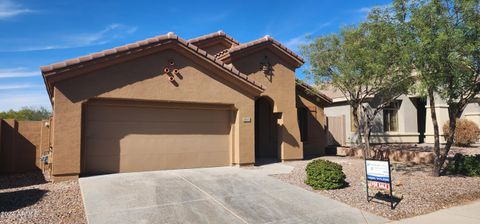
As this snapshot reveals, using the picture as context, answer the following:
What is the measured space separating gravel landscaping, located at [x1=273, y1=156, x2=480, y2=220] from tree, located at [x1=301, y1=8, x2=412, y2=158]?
2.74m

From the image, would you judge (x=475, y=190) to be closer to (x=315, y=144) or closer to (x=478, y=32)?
(x=478, y=32)

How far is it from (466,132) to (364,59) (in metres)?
12.8

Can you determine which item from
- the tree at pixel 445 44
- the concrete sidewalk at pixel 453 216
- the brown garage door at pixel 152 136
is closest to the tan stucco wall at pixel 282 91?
the brown garage door at pixel 152 136

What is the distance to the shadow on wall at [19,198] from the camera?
783 cm

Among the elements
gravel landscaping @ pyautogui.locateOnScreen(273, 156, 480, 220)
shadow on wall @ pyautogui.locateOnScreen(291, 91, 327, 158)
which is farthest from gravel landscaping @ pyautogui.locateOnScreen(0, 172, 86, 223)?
shadow on wall @ pyautogui.locateOnScreen(291, 91, 327, 158)

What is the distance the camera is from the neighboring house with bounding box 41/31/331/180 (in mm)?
10125

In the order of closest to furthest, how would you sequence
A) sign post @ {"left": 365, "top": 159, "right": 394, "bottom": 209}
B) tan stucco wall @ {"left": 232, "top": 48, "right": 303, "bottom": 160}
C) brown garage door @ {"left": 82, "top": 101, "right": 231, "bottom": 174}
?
sign post @ {"left": 365, "top": 159, "right": 394, "bottom": 209}, brown garage door @ {"left": 82, "top": 101, "right": 231, "bottom": 174}, tan stucco wall @ {"left": 232, "top": 48, "right": 303, "bottom": 160}

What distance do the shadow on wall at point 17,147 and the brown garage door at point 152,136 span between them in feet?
13.9

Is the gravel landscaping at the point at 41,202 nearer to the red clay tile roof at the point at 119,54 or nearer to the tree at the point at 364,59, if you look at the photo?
the red clay tile roof at the point at 119,54

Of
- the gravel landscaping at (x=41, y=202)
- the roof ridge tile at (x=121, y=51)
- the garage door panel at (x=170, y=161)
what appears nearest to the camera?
the gravel landscaping at (x=41, y=202)

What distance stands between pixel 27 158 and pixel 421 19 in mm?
14717

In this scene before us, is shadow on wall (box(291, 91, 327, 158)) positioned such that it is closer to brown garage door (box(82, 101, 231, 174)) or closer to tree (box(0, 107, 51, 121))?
brown garage door (box(82, 101, 231, 174))

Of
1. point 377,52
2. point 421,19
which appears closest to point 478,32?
point 421,19

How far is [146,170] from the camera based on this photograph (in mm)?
11531
